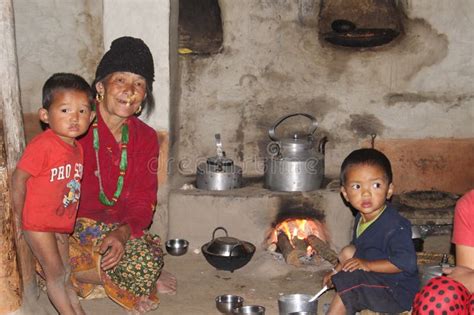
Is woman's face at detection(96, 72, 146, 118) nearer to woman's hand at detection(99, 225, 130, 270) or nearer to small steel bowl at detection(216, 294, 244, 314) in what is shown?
woman's hand at detection(99, 225, 130, 270)

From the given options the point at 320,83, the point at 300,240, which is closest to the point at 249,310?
the point at 300,240

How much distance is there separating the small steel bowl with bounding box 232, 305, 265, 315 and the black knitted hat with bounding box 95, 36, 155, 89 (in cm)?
150

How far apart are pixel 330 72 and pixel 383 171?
2.50 m

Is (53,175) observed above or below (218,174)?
above

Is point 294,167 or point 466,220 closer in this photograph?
point 466,220

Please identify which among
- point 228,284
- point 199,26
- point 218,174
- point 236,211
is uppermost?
point 199,26

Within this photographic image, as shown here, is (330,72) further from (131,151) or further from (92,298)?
(92,298)

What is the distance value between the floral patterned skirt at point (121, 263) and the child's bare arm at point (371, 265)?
116cm

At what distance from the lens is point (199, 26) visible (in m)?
6.51

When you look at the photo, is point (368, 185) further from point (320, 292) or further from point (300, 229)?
point (300, 229)

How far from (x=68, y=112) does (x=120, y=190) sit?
2.78 ft

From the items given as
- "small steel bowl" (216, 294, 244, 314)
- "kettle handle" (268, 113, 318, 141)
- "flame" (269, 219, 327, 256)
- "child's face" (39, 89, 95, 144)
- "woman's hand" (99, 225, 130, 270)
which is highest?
"child's face" (39, 89, 95, 144)

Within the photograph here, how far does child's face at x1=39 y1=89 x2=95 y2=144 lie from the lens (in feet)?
12.7

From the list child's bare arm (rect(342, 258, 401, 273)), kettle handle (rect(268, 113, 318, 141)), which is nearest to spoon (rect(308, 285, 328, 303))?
child's bare arm (rect(342, 258, 401, 273))
